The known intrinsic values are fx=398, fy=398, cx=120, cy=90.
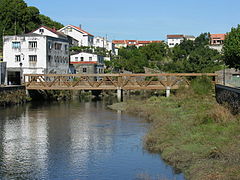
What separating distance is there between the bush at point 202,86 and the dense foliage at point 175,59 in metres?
24.8

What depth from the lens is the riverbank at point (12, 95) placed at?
49656 mm

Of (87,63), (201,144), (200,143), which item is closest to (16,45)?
(87,63)

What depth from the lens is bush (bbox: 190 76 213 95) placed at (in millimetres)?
47562

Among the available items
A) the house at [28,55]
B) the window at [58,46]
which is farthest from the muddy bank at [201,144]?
the window at [58,46]

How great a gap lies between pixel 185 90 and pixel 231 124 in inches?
1049

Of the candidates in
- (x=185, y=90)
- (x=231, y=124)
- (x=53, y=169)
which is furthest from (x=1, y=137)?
(x=185, y=90)

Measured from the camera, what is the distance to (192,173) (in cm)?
1719

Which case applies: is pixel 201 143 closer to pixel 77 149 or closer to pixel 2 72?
pixel 77 149

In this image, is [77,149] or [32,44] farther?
[32,44]

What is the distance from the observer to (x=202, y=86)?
1884 inches

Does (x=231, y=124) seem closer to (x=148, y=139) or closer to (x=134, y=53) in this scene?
(x=148, y=139)

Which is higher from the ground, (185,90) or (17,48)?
(17,48)

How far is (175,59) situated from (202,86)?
207ft

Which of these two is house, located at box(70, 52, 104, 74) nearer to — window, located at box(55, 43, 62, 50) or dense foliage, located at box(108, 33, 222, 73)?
window, located at box(55, 43, 62, 50)
